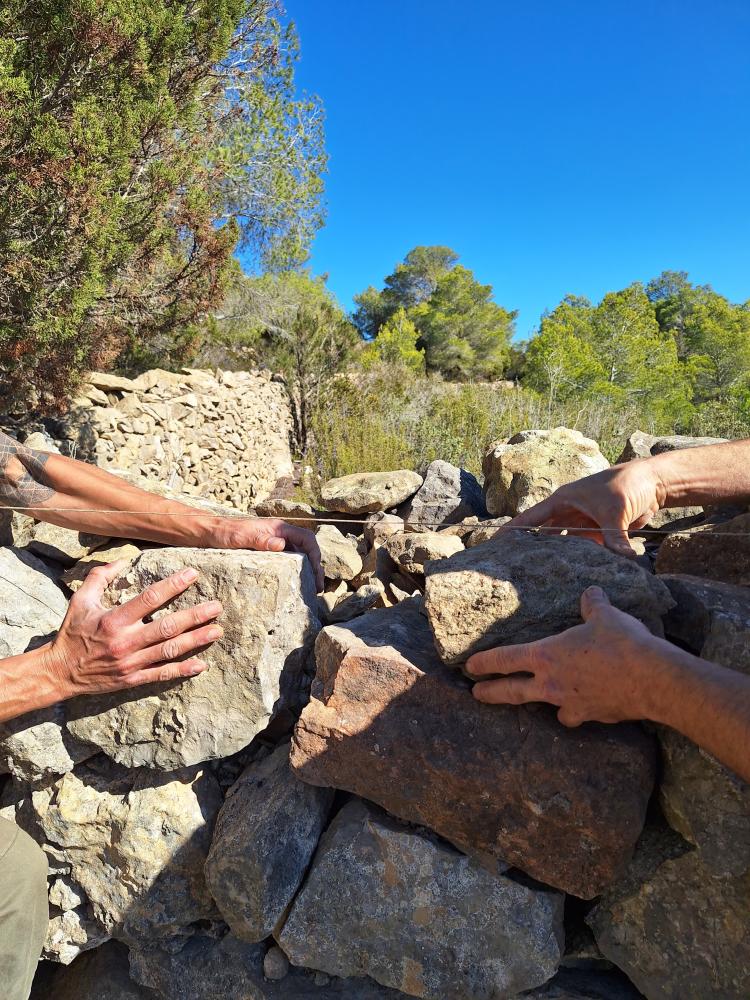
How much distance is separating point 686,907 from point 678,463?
1.19m

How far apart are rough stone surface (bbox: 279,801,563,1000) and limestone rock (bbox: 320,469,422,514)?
77.4 inches

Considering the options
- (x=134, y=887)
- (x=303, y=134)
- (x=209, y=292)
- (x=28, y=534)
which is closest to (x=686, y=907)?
(x=134, y=887)

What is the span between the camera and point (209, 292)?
18.1 ft

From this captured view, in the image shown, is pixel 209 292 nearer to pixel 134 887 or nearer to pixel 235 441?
pixel 235 441

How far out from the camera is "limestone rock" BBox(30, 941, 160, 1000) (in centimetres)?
170

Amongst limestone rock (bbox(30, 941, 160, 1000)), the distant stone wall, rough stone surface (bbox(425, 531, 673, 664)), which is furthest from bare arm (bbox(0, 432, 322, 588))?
the distant stone wall

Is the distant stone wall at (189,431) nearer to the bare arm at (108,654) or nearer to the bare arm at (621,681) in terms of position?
the bare arm at (108,654)

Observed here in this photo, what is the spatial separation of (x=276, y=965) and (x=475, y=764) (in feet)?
2.62

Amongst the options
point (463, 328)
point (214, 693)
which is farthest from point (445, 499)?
point (463, 328)

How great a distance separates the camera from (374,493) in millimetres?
3316

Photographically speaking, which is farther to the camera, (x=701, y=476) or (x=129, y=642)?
(x=701, y=476)

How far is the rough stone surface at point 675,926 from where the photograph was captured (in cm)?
119

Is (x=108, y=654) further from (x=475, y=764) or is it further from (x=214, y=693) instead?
(x=475, y=764)

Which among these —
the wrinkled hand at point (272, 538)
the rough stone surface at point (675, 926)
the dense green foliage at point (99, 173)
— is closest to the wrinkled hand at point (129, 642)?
the wrinkled hand at point (272, 538)
